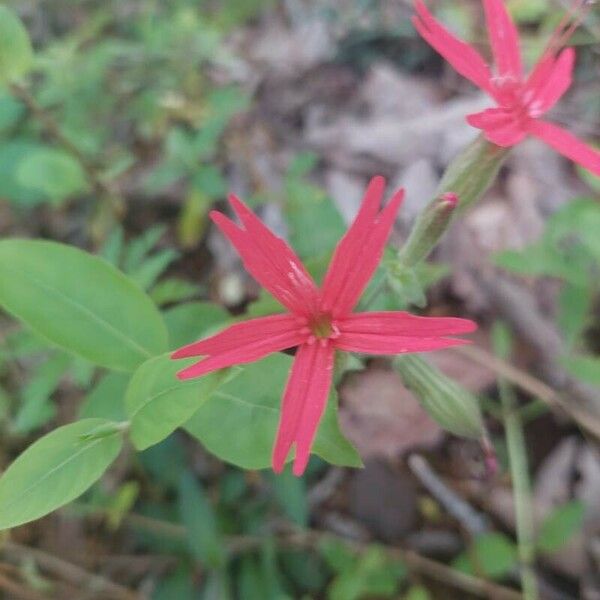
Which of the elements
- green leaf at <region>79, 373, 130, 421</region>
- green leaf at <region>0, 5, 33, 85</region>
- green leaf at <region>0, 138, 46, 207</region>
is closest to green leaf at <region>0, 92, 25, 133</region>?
green leaf at <region>0, 138, 46, 207</region>

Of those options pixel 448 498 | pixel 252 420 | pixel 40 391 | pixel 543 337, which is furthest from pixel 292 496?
pixel 543 337

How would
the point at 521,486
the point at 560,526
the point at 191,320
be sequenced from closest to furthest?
the point at 191,320
the point at 560,526
the point at 521,486

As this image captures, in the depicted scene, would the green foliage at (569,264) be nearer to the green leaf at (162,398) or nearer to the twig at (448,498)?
the twig at (448,498)

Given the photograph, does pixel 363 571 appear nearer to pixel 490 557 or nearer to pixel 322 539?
pixel 322 539

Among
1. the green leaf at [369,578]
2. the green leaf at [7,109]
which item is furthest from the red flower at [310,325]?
the green leaf at [7,109]

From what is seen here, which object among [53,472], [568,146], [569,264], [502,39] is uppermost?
[502,39]

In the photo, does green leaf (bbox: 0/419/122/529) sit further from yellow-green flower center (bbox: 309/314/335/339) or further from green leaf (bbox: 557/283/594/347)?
green leaf (bbox: 557/283/594/347)
